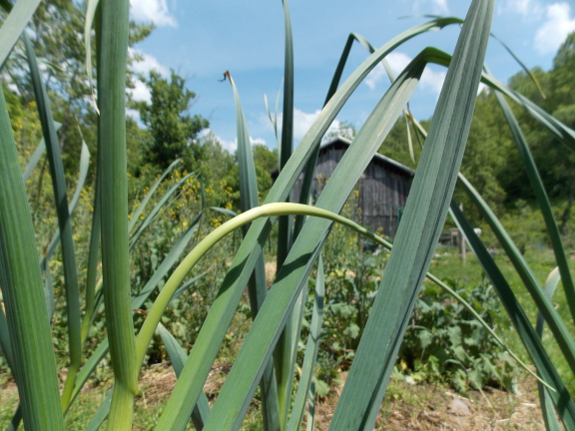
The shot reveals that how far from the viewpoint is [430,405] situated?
1968mm

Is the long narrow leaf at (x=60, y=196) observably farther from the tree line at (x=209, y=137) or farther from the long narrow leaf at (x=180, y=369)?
the tree line at (x=209, y=137)

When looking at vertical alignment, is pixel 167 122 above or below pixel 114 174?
above

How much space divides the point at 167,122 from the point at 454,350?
54.4ft

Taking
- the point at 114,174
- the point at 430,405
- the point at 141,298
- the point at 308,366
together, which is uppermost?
the point at 114,174

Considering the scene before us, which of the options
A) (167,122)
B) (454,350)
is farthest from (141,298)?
(167,122)

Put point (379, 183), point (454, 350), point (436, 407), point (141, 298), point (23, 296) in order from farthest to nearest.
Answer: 1. point (379, 183)
2. point (454, 350)
3. point (436, 407)
4. point (141, 298)
5. point (23, 296)

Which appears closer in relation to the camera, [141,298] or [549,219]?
[549,219]

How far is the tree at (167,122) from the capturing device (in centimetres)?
1647

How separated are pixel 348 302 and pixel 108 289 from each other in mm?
2638

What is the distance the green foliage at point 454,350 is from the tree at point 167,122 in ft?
48.9

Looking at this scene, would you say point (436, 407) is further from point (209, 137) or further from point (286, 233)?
point (209, 137)

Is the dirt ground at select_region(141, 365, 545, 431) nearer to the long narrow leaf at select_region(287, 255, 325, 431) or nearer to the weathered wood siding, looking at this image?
the long narrow leaf at select_region(287, 255, 325, 431)

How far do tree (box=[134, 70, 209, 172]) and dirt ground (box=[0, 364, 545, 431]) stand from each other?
14884 mm

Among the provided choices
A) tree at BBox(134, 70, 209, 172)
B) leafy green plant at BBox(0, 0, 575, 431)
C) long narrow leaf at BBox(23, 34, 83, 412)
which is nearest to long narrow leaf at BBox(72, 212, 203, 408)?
long narrow leaf at BBox(23, 34, 83, 412)
